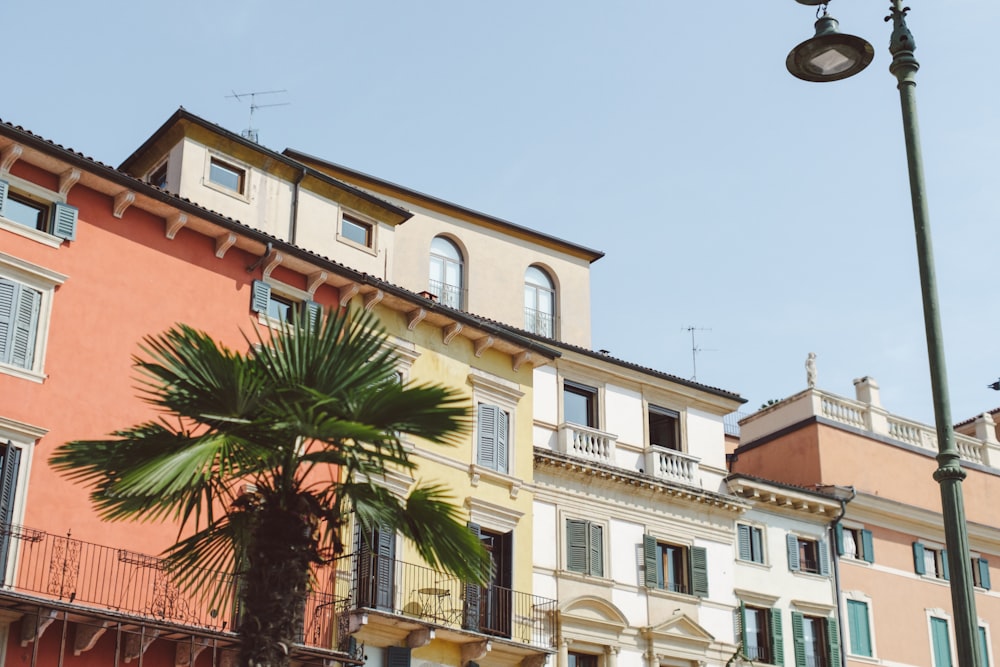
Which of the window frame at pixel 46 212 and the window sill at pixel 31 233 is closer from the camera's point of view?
the window sill at pixel 31 233

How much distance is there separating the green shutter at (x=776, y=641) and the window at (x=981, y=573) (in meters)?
8.41

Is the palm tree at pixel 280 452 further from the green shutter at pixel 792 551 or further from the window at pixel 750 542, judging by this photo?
the green shutter at pixel 792 551

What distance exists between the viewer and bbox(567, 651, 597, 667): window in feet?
101

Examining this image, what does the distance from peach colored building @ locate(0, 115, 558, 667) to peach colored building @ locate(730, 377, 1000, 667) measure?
11712 mm

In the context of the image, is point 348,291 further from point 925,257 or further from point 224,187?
point 925,257

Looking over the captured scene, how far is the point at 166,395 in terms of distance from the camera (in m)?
15.0

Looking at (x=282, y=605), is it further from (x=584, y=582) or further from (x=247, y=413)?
(x=584, y=582)

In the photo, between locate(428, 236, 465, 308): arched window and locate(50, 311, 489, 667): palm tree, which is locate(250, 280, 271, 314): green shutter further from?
locate(50, 311, 489, 667): palm tree

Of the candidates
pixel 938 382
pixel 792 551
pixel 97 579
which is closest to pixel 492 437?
pixel 792 551

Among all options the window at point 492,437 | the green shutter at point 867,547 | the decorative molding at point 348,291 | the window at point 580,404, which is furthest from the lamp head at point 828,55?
the green shutter at point 867,547

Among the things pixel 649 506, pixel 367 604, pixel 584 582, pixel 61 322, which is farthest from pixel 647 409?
pixel 61 322

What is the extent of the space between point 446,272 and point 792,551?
1158 cm

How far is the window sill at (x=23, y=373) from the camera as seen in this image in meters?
22.8

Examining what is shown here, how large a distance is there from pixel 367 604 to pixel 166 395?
1260cm
